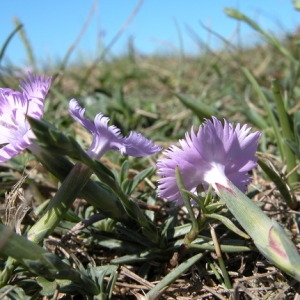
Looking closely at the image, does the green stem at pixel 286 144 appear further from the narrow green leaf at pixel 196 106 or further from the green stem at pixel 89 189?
the green stem at pixel 89 189

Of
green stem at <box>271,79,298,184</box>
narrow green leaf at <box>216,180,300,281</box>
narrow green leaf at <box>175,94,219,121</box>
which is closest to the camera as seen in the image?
narrow green leaf at <box>216,180,300,281</box>

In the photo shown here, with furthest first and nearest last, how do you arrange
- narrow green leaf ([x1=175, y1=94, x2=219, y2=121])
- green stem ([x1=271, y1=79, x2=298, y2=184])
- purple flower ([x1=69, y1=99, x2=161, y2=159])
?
1. narrow green leaf ([x1=175, y1=94, x2=219, y2=121])
2. green stem ([x1=271, y1=79, x2=298, y2=184])
3. purple flower ([x1=69, y1=99, x2=161, y2=159])

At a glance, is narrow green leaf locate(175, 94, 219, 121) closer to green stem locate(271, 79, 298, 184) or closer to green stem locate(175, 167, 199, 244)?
green stem locate(271, 79, 298, 184)

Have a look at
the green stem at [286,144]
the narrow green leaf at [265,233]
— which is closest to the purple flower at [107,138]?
the narrow green leaf at [265,233]

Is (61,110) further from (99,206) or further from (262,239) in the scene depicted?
(262,239)

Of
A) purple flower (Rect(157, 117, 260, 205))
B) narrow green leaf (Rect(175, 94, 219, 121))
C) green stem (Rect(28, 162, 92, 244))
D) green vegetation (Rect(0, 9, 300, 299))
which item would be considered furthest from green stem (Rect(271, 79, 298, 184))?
green stem (Rect(28, 162, 92, 244))

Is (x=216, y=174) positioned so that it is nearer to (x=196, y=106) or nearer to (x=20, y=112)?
(x=20, y=112)
